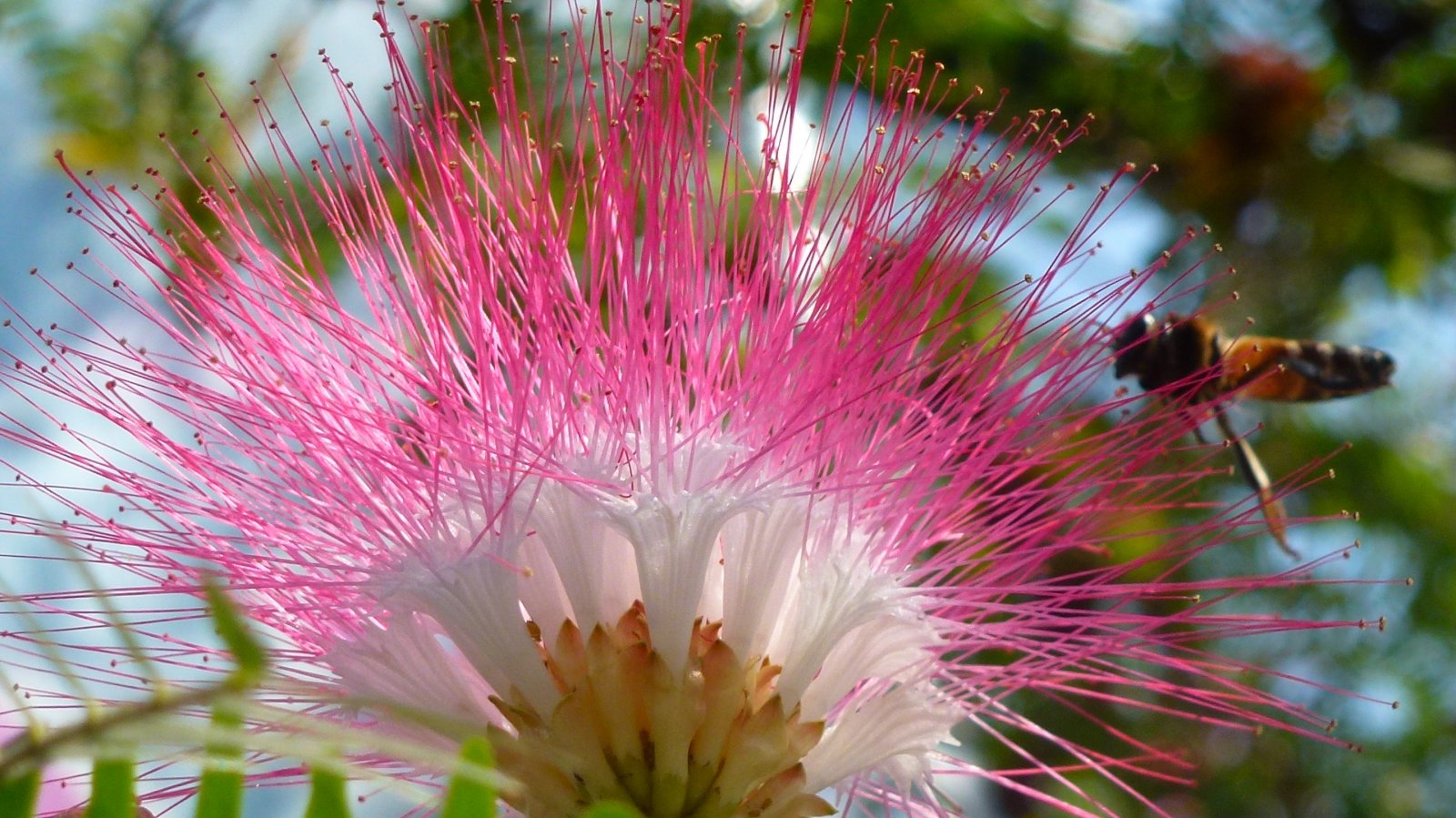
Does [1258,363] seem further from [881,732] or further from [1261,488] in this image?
[881,732]

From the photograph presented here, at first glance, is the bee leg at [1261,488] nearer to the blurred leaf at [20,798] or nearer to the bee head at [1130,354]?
the bee head at [1130,354]

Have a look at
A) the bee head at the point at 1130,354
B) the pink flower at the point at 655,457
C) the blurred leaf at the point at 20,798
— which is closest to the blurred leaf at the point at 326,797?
the blurred leaf at the point at 20,798

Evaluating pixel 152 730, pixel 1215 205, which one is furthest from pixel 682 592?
pixel 1215 205

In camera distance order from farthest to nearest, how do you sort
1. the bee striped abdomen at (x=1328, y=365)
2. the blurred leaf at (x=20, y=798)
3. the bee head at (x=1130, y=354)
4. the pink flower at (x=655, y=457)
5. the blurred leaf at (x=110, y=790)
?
the bee striped abdomen at (x=1328, y=365)
the bee head at (x=1130, y=354)
the pink flower at (x=655, y=457)
the blurred leaf at (x=110, y=790)
the blurred leaf at (x=20, y=798)

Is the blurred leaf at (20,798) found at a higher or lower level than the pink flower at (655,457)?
lower

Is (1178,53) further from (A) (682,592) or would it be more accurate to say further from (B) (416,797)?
(B) (416,797)

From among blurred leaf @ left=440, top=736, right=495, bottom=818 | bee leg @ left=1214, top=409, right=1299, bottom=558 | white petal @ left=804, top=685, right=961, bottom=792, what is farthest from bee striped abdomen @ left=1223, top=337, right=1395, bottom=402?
blurred leaf @ left=440, top=736, right=495, bottom=818

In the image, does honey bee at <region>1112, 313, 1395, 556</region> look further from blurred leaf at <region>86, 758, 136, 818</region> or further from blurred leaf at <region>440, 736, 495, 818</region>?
blurred leaf at <region>86, 758, 136, 818</region>
